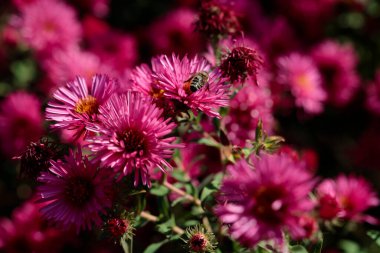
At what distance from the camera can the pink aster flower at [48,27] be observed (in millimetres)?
2648

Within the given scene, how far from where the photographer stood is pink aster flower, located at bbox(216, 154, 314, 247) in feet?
3.44

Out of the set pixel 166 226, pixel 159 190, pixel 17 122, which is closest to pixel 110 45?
pixel 17 122

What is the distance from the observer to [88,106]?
56.2 inches

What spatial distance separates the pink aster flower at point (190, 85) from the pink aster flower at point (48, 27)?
4.81ft

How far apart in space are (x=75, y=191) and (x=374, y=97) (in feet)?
6.66

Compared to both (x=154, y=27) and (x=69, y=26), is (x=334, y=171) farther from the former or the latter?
(x=69, y=26)

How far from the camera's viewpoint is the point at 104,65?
2533mm

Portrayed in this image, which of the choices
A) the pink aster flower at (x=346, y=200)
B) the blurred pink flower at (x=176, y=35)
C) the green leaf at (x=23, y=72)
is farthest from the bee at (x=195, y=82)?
the green leaf at (x=23, y=72)

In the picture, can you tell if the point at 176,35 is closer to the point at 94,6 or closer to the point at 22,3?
the point at 94,6

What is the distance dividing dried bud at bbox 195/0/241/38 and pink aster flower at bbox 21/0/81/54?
3.92 ft

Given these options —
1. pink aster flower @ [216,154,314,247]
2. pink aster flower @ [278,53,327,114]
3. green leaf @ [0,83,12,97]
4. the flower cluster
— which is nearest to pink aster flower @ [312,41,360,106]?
the flower cluster

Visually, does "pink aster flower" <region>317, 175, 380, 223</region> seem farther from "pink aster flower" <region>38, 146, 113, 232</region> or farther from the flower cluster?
"pink aster flower" <region>38, 146, 113, 232</region>

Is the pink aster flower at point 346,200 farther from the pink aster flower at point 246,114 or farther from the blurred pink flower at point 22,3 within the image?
the blurred pink flower at point 22,3

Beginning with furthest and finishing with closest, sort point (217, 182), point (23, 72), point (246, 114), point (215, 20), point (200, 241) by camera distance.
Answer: point (23, 72)
point (246, 114)
point (215, 20)
point (217, 182)
point (200, 241)
